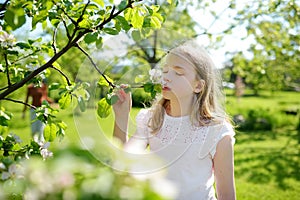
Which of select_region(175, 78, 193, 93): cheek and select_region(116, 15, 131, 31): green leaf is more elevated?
select_region(116, 15, 131, 31): green leaf

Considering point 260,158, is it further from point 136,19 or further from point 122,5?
point 122,5

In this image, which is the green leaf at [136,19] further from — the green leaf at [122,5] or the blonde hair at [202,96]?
the blonde hair at [202,96]

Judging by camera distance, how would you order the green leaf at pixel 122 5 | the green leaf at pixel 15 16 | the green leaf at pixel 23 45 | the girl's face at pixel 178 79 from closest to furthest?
the green leaf at pixel 15 16 < the green leaf at pixel 122 5 < the green leaf at pixel 23 45 < the girl's face at pixel 178 79

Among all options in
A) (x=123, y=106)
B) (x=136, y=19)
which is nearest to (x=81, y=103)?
(x=136, y=19)

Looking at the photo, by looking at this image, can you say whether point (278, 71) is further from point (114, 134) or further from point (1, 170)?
point (1, 170)

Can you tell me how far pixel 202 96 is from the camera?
95.0 inches

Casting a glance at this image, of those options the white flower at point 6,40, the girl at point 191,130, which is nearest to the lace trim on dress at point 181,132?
the girl at point 191,130

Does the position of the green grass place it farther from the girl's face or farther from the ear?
the ear

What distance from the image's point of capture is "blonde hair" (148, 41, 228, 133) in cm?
235

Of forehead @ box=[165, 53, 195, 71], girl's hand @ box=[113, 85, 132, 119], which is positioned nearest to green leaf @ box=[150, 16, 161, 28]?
girl's hand @ box=[113, 85, 132, 119]

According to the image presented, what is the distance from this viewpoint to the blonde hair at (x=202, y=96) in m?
2.35

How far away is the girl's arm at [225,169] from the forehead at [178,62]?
429 mm

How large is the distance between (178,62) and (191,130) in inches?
15.9

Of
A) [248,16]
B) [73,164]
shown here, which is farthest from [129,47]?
[248,16]
